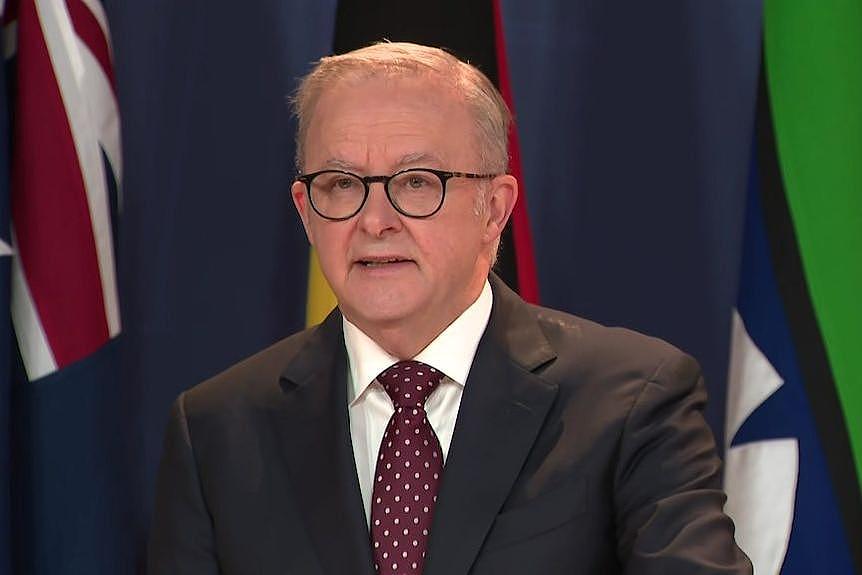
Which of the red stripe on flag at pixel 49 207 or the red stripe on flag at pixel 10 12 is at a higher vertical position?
the red stripe on flag at pixel 10 12

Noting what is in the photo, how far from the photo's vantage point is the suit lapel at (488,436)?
1892 millimetres

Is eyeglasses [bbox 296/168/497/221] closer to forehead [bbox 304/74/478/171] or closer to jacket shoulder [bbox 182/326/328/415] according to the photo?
forehead [bbox 304/74/478/171]

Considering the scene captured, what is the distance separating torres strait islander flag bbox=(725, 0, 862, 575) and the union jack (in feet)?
4.39

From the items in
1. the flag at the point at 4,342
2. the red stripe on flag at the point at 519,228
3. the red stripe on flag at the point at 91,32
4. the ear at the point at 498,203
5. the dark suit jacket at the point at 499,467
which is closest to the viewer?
the dark suit jacket at the point at 499,467

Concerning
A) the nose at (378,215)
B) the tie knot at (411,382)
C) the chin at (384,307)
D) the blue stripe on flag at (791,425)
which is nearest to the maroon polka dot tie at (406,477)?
the tie knot at (411,382)

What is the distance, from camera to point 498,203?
2121mm

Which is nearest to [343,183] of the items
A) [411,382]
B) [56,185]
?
[411,382]

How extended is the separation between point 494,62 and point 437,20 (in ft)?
0.51

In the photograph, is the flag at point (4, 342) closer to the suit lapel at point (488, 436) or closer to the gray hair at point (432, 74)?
the gray hair at point (432, 74)

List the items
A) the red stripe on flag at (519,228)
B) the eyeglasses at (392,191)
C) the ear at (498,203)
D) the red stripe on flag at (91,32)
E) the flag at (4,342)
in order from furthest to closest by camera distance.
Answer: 1. the red stripe on flag at (519,228)
2. the red stripe on flag at (91,32)
3. the flag at (4,342)
4. the ear at (498,203)
5. the eyeglasses at (392,191)

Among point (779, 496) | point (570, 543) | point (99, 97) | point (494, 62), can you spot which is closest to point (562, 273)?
point (494, 62)

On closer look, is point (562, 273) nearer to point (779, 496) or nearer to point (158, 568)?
point (779, 496)

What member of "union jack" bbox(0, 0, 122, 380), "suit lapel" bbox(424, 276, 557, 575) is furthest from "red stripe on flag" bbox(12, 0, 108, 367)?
"suit lapel" bbox(424, 276, 557, 575)

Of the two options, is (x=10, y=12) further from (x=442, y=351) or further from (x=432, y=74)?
(x=442, y=351)
